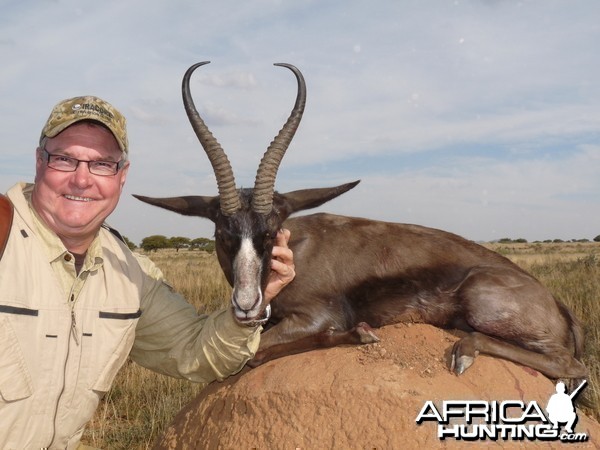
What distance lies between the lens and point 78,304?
405 cm

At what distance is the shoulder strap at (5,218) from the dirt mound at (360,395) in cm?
193

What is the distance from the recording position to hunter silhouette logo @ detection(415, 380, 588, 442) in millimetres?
3762

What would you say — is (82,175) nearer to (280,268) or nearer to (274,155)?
(280,268)

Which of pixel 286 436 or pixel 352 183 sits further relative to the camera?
pixel 352 183

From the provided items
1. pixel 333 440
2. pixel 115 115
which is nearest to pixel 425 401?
pixel 333 440

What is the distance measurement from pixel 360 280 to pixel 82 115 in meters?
2.92

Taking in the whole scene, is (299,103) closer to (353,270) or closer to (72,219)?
(353,270)


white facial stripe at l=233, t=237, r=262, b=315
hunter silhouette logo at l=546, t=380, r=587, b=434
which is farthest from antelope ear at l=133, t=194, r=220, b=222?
hunter silhouette logo at l=546, t=380, r=587, b=434

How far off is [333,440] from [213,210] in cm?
261

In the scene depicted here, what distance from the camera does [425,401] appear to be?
12.6 ft

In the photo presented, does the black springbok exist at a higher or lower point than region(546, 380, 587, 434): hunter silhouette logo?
higher

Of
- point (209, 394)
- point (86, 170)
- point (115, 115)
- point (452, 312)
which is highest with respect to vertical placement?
point (115, 115)

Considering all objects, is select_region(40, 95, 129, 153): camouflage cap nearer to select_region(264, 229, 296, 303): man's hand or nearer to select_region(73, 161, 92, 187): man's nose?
select_region(73, 161, 92, 187): man's nose

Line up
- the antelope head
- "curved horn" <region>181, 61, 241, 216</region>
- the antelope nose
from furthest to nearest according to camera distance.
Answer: "curved horn" <region>181, 61, 241, 216</region>
the antelope head
the antelope nose
